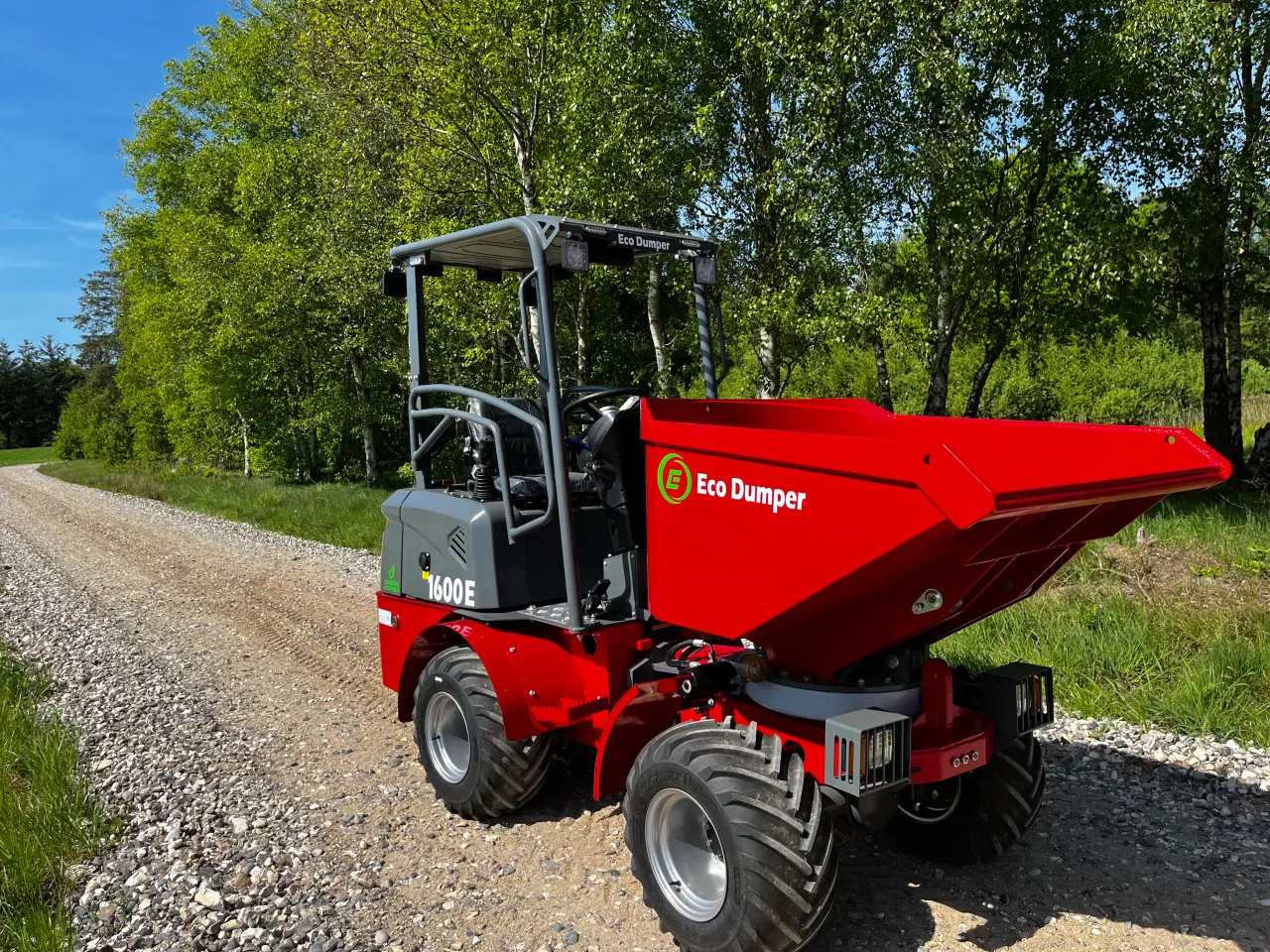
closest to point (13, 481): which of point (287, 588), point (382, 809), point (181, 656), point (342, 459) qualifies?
point (342, 459)

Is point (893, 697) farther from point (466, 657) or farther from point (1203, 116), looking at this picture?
point (1203, 116)

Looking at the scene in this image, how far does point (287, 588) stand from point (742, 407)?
24.9 ft

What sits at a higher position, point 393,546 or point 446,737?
point 393,546

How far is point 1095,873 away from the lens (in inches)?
140

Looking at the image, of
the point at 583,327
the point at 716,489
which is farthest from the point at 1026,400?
the point at 716,489

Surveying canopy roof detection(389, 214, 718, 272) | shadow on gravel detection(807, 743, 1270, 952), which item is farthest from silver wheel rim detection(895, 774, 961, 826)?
canopy roof detection(389, 214, 718, 272)

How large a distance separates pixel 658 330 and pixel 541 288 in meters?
10.6

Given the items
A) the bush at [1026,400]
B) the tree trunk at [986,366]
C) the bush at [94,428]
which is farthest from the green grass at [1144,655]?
the bush at [94,428]

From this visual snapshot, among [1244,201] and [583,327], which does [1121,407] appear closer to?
[1244,201]

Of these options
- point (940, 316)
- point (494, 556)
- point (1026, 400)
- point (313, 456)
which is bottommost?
point (313, 456)

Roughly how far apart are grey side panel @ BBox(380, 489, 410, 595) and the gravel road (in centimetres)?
103

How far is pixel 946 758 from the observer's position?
3016 millimetres

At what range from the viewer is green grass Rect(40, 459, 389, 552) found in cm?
1358

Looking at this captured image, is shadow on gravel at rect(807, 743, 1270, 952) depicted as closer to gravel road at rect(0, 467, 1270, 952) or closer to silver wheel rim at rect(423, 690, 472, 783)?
gravel road at rect(0, 467, 1270, 952)
